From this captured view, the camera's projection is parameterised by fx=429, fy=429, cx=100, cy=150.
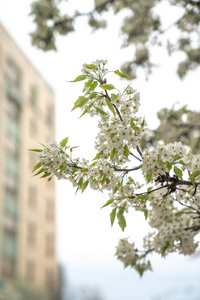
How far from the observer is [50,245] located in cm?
3819

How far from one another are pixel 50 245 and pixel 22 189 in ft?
20.5

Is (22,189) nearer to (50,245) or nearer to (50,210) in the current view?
(50,210)

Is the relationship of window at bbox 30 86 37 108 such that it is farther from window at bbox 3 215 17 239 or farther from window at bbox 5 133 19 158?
window at bbox 3 215 17 239

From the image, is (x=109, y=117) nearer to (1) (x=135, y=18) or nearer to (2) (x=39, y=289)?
(1) (x=135, y=18)

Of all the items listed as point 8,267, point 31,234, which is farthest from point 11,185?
point 8,267

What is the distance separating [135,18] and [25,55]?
34271 mm

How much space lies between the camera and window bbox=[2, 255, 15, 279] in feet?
103

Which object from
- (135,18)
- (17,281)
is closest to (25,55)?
(17,281)

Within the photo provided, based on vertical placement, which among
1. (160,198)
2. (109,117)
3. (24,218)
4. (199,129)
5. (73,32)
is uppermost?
(24,218)

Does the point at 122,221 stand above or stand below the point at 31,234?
below

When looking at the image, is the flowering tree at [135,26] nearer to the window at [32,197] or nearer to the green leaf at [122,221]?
the green leaf at [122,221]

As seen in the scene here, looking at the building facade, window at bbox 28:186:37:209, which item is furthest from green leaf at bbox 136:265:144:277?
window at bbox 28:186:37:209

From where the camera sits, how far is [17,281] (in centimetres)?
3222

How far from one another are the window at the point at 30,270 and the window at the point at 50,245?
9.21 ft
